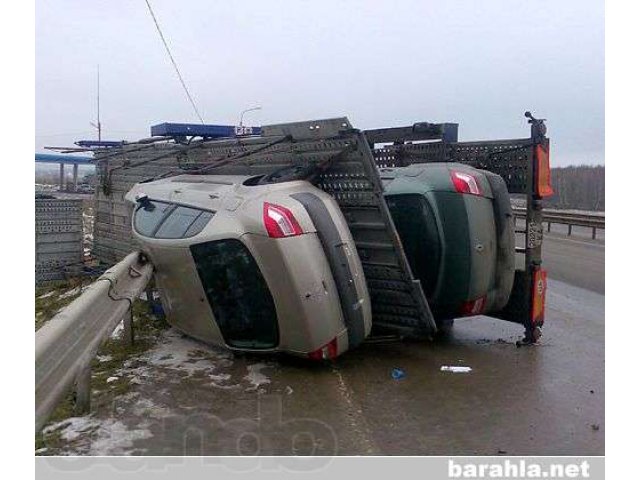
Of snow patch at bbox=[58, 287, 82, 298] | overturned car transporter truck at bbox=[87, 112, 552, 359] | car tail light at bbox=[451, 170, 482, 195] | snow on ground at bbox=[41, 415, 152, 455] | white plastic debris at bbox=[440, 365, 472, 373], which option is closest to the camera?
snow on ground at bbox=[41, 415, 152, 455]

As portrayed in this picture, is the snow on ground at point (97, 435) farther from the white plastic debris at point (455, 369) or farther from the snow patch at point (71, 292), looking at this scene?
the snow patch at point (71, 292)

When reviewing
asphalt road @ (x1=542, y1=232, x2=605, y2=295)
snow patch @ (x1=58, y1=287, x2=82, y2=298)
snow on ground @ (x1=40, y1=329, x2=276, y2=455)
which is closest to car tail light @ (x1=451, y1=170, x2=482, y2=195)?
snow on ground @ (x1=40, y1=329, x2=276, y2=455)

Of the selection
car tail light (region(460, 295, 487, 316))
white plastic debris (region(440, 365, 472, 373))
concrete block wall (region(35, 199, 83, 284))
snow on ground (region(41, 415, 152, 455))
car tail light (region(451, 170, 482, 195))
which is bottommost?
snow on ground (region(41, 415, 152, 455))

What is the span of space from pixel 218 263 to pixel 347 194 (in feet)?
4.11

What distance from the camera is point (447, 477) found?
3.50m

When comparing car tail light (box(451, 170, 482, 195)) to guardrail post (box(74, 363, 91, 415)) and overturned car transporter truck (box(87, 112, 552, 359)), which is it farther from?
guardrail post (box(74, 363, 91, 415))

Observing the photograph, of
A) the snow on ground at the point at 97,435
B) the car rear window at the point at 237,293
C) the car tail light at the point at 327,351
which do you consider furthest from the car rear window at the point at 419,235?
the snow on ground at the point at 97,435

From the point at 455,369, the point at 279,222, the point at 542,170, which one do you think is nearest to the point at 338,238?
the point at 279,222

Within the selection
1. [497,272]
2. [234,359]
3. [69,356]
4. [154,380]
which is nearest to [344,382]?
[234,359]

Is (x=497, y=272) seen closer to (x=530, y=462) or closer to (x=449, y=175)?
(x=449, y=175)

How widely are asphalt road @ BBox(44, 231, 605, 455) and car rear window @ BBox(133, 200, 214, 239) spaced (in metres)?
1.11

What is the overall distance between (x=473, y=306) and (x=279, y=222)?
2.12 m

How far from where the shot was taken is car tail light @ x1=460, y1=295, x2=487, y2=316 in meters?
5.87

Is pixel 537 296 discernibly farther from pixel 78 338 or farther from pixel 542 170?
pixel 78 338
